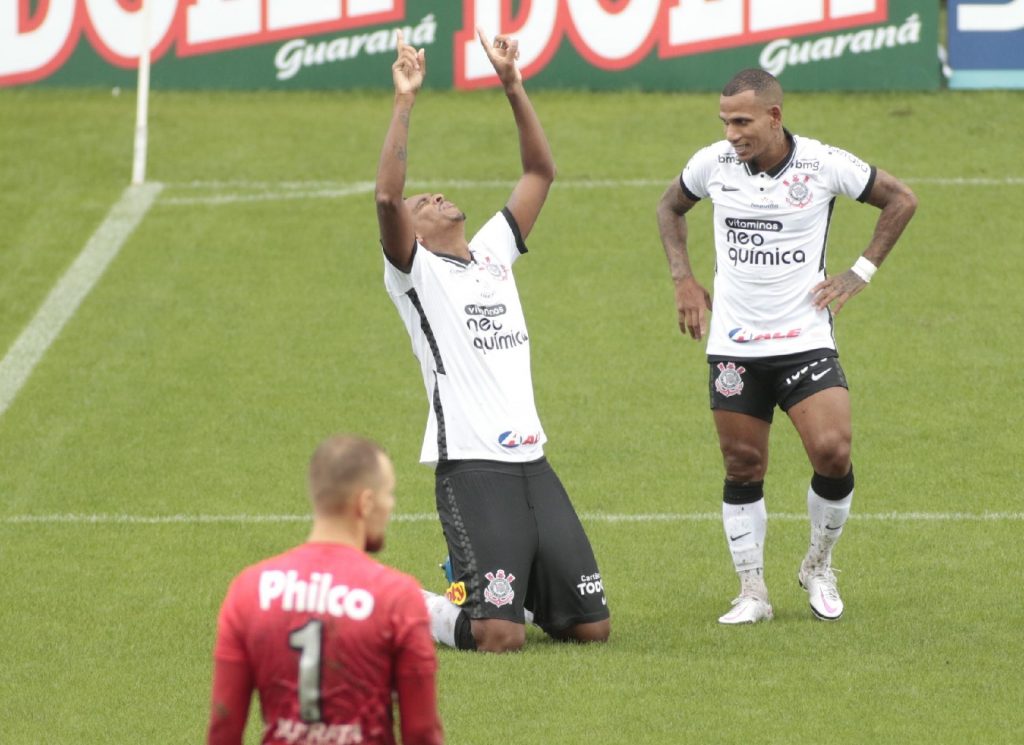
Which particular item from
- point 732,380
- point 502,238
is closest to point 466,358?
point 502,238

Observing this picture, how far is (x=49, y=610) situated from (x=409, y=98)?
3.45 metres

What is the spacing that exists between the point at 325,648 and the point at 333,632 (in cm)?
5

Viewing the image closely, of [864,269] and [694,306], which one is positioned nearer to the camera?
[864,269]

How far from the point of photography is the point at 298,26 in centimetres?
1912

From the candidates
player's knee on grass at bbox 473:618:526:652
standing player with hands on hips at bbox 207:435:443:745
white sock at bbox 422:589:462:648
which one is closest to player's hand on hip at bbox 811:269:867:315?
player's knee on grass at bbox 473:618:526:652

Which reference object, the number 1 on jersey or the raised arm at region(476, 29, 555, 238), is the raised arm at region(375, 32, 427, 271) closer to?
the raised arm at region(476, 29, 555, 238)

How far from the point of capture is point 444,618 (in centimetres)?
826

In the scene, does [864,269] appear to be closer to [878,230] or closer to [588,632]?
[878,230]

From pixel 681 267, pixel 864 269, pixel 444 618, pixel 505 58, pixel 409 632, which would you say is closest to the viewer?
pixel 409 632

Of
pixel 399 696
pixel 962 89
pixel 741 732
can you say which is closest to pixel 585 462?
pixel 741 732

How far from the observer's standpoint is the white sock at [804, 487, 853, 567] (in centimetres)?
870

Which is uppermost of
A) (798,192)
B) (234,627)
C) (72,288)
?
(798,192)

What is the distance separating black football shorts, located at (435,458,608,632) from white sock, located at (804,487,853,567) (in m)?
1.12

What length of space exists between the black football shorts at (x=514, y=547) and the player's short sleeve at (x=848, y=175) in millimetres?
1938
